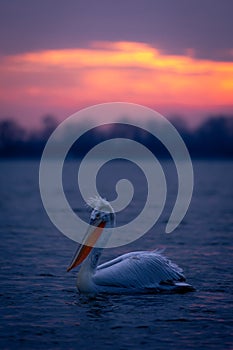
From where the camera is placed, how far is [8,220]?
19266 mm

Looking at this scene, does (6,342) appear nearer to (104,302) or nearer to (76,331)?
(76,331)

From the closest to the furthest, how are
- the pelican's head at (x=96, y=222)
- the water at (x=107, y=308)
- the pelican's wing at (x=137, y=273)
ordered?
the water at (x=107, y=308) < the pelican's wing at (x=137, y=273) < the pelican's head at (x=96, y=222)

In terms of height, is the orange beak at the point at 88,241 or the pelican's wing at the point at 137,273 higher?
the orange beak at the point at 88,241

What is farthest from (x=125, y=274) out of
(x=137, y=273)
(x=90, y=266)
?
(x=90, y=266)

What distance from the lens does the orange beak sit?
9352mm

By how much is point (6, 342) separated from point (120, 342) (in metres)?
1.20

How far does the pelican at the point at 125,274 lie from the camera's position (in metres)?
8.97

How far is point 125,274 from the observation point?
894cm

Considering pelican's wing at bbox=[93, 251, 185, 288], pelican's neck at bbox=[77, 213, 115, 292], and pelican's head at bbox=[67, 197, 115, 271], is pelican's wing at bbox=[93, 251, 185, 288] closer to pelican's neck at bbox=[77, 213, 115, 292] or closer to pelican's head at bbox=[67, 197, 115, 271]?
pelican's neck at bbox=[77, 213, 115, 292]

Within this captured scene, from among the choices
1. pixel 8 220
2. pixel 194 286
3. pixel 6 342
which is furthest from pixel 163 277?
pixel 8 220

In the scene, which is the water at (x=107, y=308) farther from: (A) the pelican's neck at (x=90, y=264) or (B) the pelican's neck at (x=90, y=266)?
(A) the pelican's neck at (x=90, y=264)

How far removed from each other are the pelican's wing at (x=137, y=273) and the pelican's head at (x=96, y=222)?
0.39 m

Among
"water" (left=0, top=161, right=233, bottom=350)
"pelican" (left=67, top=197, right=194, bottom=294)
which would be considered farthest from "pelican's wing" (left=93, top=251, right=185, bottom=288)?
"water" (left=0, top=161, right=233, bottom=350)

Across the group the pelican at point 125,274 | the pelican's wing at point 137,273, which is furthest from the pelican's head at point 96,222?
the pelican's wing at point 137,273
